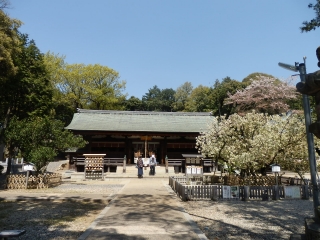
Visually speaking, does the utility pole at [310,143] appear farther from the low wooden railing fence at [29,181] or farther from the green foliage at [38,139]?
the low wooden railing fence at [29,181]

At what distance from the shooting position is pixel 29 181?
1590cm

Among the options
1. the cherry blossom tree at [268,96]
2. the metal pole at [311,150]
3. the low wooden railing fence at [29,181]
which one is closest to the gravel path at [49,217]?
the low wooden railing fence at [29,181]

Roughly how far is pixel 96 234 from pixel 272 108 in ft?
115

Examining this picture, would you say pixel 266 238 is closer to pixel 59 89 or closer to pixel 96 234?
pixel 96 234

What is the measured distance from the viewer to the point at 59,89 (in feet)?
140

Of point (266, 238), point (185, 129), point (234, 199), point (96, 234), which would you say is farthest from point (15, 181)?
point (185, 129)

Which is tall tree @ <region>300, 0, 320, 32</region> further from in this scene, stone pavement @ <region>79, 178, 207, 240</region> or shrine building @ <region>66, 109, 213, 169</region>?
shrine building @ <region>66, 109, 213, 169</region>

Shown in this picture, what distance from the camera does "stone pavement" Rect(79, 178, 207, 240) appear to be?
6.44m

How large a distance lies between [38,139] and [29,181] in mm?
2699

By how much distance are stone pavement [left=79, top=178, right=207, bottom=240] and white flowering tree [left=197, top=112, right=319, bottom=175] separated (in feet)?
18.0

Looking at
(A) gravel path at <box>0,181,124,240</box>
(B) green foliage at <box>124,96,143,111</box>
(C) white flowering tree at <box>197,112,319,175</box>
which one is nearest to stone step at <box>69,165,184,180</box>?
(C) white flowering tree at <box>197,112,319,175</box>

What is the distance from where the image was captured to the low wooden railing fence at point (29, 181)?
15.4 metres

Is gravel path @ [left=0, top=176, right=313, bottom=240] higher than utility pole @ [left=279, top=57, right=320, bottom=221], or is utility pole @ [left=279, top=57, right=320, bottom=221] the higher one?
utility pole @ [left=279, top=57, right=320, bottom=221]

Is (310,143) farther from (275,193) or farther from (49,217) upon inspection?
(49,217)
